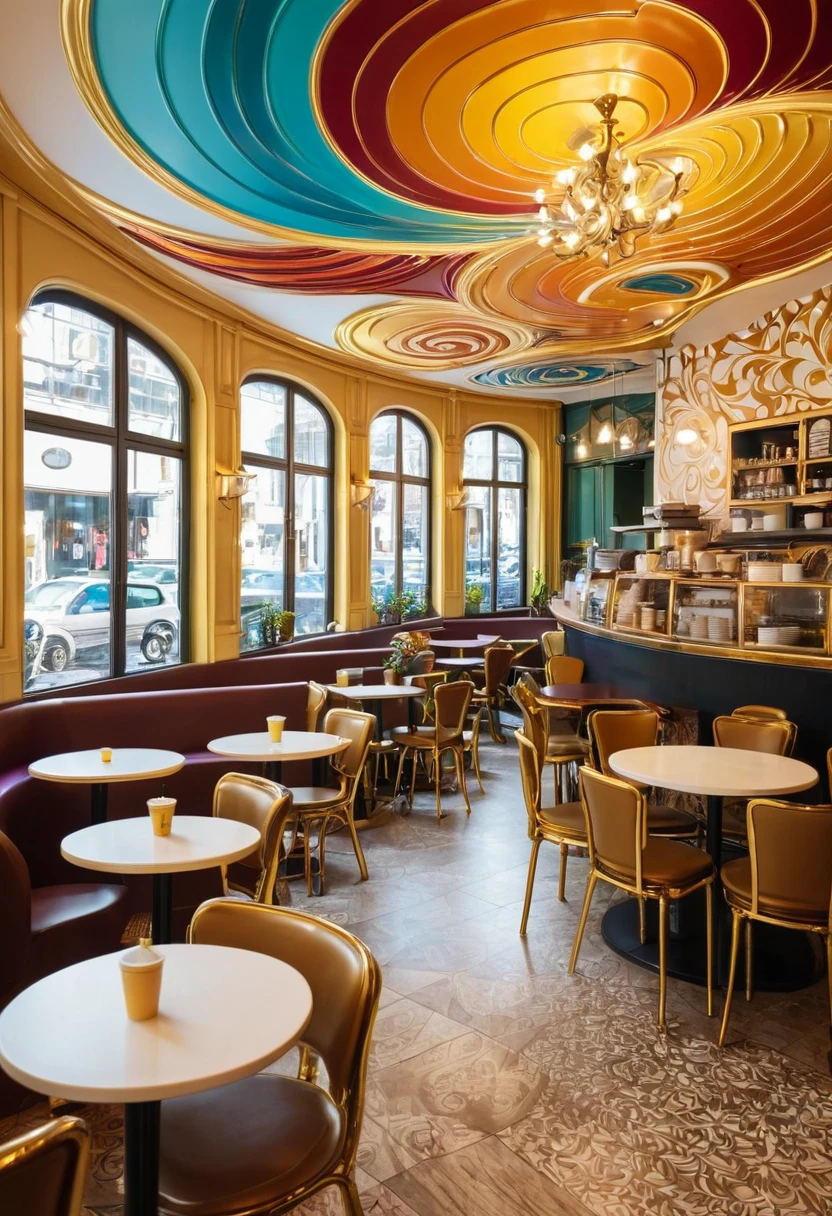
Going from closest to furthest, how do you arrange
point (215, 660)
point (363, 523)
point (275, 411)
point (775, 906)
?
point (775, 906) < point (215, 660) < point (275, 411) < point (363, 523)

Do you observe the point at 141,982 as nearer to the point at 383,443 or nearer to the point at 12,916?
the point at 12,916

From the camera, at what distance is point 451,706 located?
621 centimetres

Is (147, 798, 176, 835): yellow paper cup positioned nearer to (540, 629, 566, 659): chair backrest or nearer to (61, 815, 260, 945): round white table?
(61, 815, 260, 945): round white table

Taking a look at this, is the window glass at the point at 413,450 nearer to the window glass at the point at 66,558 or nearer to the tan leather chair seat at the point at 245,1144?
the window glass at the point at 66,558

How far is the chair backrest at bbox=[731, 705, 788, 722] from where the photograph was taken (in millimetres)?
4453

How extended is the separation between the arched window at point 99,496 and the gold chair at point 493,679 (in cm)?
293

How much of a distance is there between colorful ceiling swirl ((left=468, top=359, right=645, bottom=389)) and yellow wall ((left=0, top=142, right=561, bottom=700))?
0.90 m

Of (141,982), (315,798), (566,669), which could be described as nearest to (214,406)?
(566,669)

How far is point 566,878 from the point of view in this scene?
15.5 feet

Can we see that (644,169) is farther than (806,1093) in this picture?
Yes

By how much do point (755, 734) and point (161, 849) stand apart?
3.09 metres

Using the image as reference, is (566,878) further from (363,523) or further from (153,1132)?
(363,523)

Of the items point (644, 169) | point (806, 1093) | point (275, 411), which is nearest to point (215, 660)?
point (275, 411)

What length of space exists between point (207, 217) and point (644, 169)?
8.69 ft
